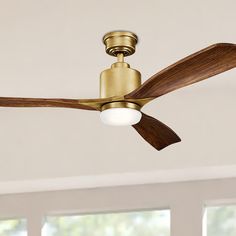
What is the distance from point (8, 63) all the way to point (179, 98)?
2.59 ft

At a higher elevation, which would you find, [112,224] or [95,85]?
[95,85]

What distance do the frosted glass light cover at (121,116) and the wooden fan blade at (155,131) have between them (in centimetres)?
13

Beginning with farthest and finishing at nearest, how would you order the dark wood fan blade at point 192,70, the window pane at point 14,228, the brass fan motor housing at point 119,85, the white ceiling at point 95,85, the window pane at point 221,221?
the window pane at point 14,228 → the window pane at point 221,221 → the white ceiling at point 95,85 → the brass fan motor housing at point 119,85 → the dark wood fan blade at point 192,70

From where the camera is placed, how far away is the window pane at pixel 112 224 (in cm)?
307

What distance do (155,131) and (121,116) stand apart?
0.88ft

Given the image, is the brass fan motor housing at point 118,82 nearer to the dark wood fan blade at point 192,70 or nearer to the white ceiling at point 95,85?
the dark wood fan blade at point 192,70

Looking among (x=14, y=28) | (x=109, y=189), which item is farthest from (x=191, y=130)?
(x=14, y=28)

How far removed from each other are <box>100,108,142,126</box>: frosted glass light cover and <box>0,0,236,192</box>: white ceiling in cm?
50

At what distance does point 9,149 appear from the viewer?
123 inches

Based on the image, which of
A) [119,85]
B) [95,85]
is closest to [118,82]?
[119,85]

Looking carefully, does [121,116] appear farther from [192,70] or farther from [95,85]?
[95,85]

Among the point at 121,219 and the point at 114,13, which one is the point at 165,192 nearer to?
the point at 121,219

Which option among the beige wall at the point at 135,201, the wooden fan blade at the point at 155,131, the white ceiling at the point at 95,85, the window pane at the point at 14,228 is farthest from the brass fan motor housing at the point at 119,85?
the window pane at the point at 14,228

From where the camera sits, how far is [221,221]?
2.99 metres
